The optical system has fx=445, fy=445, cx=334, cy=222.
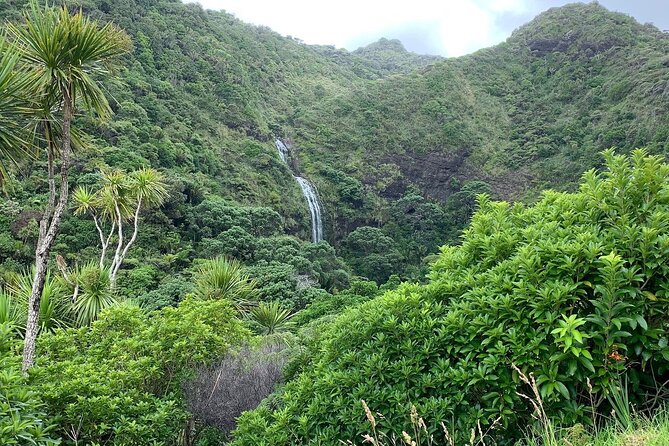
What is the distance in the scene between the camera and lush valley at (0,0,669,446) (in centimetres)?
234

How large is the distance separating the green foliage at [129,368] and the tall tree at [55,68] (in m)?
0.72

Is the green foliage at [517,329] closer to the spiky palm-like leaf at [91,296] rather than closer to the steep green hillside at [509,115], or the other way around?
the spiky palm-like leaf at [91,296]

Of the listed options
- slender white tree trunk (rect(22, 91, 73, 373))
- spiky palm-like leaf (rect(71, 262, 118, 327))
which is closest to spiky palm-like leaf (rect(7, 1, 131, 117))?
slender white tree trunk (rect(22, 91, 73, 373))

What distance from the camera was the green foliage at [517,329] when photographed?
2.18m

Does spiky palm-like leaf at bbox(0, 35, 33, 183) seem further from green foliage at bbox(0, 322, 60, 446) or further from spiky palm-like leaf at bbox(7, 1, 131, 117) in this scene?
green foliage at bbox(0, 322, 60, 446)

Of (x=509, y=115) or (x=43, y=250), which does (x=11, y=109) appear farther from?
(x=509, y=115)

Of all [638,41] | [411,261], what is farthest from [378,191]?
[638,41]

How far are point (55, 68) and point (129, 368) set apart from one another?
3.56m

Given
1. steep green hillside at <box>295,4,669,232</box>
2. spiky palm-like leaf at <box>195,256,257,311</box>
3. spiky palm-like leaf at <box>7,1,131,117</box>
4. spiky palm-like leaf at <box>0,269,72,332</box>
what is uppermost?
steep green hillside at <box>295,4,669,232</box>

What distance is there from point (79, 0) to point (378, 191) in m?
23.7

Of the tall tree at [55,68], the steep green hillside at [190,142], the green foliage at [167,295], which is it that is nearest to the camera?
the tall tree at [55,68]

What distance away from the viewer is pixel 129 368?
166 inches

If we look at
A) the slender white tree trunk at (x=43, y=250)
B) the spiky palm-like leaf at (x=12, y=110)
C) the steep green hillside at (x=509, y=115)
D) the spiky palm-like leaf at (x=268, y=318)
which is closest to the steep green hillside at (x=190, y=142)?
the slender white tree trunk at (x=43, y=250)

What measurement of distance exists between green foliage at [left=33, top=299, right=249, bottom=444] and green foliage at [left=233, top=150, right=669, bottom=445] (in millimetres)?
1164
